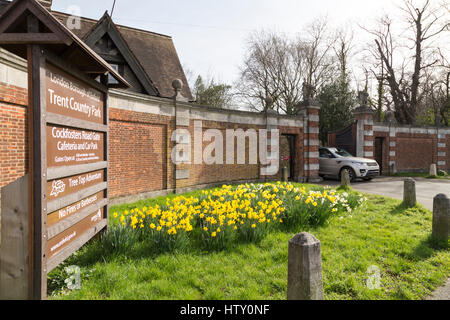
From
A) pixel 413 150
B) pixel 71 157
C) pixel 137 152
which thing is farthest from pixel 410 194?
pixel 413 150

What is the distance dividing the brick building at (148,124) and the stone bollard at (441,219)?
7321mm

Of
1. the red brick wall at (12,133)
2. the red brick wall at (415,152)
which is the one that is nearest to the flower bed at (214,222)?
the red brick wall at (12,133)

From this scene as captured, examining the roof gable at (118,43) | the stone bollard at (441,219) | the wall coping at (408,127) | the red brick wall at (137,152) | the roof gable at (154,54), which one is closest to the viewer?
the stone bollard at (441,219)

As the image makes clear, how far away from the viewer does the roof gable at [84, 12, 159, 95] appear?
12.9m

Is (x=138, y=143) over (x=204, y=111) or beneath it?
beneath

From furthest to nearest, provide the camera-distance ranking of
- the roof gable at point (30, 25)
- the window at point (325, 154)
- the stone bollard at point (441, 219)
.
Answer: the window at point (325, 154), the stone bollard at point (441, 219), the roof gable at point (30, 25)

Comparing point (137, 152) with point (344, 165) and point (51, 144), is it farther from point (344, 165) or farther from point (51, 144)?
point (344, 165)

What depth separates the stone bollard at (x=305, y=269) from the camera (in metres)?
2.61

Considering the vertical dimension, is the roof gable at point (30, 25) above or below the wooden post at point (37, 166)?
above

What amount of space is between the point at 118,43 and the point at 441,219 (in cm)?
1365

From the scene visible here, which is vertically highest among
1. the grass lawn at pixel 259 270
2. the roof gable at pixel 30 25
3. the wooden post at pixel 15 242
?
the roof gable at pixel 30 25

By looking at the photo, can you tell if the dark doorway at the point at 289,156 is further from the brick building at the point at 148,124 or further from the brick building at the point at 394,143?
the brick building at the point at 394,143

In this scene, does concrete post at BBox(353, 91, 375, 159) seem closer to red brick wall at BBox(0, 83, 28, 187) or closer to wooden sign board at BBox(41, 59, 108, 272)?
wooden sign board at BBox(41, 59, 108, 272)

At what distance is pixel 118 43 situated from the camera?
13.3m
